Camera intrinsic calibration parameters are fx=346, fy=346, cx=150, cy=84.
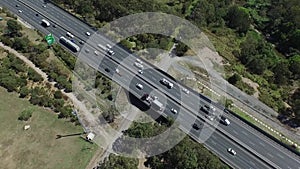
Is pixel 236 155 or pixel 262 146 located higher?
pixel 262 146

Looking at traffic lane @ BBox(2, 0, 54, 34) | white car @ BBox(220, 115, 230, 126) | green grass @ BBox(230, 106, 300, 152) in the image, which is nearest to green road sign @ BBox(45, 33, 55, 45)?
traffic lane @ BBox(2, 0, 54, 34)

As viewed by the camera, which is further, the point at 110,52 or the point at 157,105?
the point at 110,52

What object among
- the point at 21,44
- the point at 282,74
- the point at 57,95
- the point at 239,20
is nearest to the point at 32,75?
the point at 57,95

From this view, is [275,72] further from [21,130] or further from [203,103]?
[21,130]

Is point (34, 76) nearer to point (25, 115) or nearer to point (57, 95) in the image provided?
point (57, 95)

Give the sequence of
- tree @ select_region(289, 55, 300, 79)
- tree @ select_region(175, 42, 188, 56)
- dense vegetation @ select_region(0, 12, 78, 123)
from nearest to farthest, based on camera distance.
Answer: dense vegetation @ select_region(0, 12, 78, 123), tree @ select_region(289, 55, 300, 79), tree @ select_region(175, 42, 188, 56)

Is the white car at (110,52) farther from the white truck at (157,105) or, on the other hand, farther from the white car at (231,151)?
the white car at (231,151)

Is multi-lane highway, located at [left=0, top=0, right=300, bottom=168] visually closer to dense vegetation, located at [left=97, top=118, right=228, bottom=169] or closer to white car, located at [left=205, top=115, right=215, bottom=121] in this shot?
white car, located at [left=205, top=115, right=215, bottom=121]

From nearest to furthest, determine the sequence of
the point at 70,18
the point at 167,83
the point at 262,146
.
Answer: the point at 262,146 < the point at 167,83 < the point at 70,18
